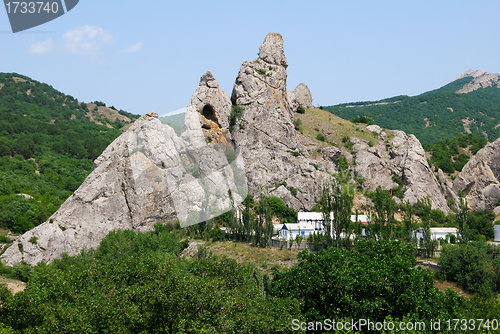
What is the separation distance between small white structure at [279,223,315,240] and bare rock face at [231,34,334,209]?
20.8ft

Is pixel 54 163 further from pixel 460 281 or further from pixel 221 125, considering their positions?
pixel 460 281

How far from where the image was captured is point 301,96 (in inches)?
2869

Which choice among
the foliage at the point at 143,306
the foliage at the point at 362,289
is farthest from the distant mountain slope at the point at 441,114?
the foliage at the point at 143,306

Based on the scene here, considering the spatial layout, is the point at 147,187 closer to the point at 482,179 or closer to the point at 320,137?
the point at 320,137

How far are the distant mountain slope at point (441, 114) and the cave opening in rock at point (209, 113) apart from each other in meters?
66.2

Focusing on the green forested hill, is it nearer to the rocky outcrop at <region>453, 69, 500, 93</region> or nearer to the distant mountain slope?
the distant mountain slope

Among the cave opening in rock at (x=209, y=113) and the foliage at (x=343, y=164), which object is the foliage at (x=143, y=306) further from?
the foliage at (x=343, y=164)

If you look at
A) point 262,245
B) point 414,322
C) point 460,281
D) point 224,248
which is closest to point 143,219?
point 224,248

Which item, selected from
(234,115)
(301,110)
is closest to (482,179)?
(301,110)

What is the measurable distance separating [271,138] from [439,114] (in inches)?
3599

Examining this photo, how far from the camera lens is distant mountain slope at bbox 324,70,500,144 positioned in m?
113

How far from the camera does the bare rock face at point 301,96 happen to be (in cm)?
7162

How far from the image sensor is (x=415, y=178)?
181 ft

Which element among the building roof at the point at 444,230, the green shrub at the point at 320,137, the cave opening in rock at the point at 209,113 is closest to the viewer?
the building roof at the point at 444,230
